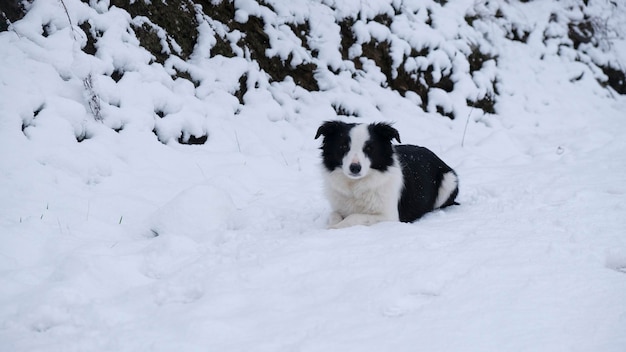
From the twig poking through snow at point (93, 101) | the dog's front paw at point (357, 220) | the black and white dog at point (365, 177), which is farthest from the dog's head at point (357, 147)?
the twig poking through snow at point (93, 101)

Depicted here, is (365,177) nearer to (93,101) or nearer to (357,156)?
(357,156)

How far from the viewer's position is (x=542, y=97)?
11203 mm

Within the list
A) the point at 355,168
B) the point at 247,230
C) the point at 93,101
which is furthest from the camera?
the point at 93,101

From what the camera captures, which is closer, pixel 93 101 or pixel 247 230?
pixel 247 230

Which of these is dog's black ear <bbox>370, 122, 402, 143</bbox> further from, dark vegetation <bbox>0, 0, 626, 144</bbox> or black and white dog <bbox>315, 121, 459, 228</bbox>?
dark vegetation <bbox>0, 0, 626, 144</bbox>

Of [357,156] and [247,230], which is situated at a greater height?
[357,156]

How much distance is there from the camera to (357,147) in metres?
5.04

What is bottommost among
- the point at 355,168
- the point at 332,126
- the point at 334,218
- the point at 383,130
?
the point at 334,218

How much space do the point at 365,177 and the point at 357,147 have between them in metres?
0.31

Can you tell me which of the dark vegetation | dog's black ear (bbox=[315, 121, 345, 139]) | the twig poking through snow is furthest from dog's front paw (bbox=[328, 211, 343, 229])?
the twig poking through snow

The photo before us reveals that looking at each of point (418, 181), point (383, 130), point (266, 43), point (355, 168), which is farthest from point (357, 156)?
point (266, 43)

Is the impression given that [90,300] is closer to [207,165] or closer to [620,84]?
[207,165]

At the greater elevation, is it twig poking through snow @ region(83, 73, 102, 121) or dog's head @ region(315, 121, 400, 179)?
dog's head @ region(315, 121, 400, 179)

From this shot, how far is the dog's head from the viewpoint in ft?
16.1
